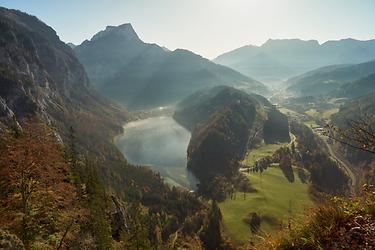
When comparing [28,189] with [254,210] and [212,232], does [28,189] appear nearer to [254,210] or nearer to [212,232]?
[212,232]

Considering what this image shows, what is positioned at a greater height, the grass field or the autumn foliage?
the autumn foliage

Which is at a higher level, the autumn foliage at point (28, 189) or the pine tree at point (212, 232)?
the autumn foliage at point (28, 189)

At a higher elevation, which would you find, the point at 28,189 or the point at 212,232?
the point at 28,189

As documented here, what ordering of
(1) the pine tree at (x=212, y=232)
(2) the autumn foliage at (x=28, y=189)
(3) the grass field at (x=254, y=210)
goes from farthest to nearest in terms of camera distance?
(3) the grass field at (x=254, y=210) < (1) the pine tree at (x=212, y=232) < (2) the autumn foliage at (x=28, y=189)

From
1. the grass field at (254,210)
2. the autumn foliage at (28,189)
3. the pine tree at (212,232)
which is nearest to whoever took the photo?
the autumn foliage at (28,189)

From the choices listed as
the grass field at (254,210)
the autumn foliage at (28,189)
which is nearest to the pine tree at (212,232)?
the grass field at (254,210)

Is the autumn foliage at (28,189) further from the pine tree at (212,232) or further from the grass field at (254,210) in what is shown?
the grass field at (254,210)

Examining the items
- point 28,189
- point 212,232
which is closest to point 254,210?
point 212,232

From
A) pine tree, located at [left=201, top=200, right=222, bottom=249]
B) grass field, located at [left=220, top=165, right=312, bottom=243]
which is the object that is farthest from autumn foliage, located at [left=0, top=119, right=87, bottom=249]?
grass field, located at [left=220, top=165, right=312, bottom=243]

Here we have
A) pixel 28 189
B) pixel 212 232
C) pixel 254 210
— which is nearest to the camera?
pixel 28 189

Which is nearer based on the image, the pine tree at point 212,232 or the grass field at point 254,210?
the pine tree at point 212,232

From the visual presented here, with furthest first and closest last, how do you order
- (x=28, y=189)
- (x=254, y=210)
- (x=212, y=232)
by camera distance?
(x=254, y=210)
(x=212, y=232)
(x=28, y=189)

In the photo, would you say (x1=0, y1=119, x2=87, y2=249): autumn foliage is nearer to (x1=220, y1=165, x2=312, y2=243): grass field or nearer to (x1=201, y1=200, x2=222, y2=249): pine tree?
(x1=201, y1=200, x2=222, y2=249): pine tree
